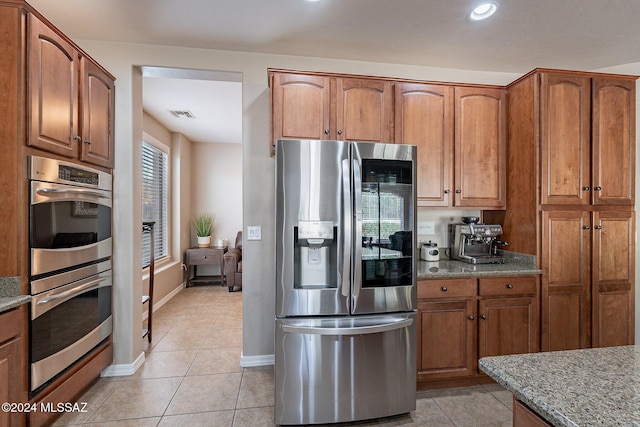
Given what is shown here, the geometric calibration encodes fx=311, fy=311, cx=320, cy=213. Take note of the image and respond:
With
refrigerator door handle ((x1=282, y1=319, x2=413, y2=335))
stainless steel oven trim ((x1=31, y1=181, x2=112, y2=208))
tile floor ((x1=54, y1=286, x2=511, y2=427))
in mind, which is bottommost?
tile floor ((x1=54, y1=286, x2=511, y2=427))

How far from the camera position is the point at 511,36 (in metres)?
2.42

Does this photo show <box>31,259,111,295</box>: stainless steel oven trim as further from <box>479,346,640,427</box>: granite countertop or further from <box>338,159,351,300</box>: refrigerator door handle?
<box>479,346,640,427</box>: granite countertop

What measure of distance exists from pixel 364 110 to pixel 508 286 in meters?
1.74

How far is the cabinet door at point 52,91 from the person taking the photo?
1727mm

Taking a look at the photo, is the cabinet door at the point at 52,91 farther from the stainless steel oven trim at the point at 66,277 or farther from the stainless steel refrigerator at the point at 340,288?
the stainless steel refrigerator at the point at 340,288

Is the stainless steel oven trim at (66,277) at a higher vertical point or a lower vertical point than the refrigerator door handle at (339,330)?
higher

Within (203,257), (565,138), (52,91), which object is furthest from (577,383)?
(203,257)

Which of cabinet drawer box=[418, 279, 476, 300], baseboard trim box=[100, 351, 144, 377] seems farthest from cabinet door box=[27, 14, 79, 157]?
cabinet drawer box=[418, 279, 476, 300]

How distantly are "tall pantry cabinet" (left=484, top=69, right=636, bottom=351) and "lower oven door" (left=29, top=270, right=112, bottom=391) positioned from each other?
3.31 meters

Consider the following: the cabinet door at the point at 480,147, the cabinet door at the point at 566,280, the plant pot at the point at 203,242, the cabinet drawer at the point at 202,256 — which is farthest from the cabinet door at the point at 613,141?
the plant pot at the point at 203,242

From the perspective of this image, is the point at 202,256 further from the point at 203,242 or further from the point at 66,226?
the point at 66,226

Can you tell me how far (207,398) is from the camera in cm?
225

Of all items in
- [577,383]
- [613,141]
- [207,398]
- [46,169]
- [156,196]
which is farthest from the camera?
[156,196]

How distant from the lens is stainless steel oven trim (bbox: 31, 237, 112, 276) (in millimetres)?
1748
